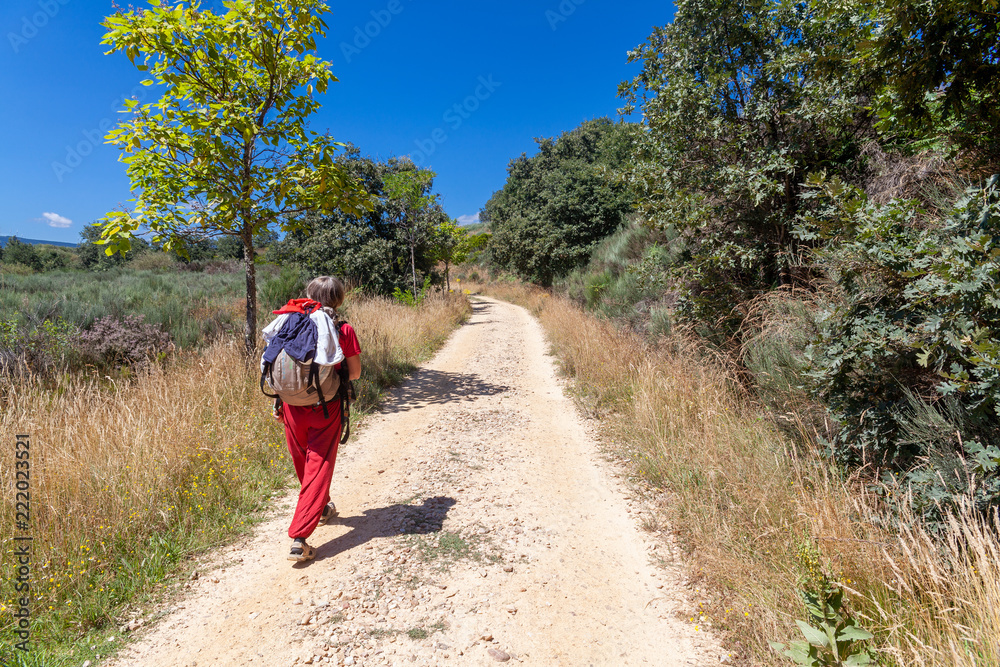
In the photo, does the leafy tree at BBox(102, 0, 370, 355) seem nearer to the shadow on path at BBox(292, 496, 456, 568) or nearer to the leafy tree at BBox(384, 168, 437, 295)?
the shadow on path at BBox(292, 496, 456, 568)

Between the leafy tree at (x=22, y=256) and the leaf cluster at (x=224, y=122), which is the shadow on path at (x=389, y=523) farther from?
the leafy tree at (x=22, y=256)

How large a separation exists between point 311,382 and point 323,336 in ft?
1.10

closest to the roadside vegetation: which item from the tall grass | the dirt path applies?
the dirt path

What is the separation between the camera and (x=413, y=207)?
17875mm

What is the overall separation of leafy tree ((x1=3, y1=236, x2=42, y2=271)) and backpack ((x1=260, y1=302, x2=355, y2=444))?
112ft

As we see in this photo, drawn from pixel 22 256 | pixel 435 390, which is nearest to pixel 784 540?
pixel 435 390

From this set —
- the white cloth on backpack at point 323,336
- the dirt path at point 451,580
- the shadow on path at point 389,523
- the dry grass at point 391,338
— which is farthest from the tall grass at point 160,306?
the shadow on path at point 389,523

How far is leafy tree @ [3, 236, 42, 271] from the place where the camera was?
86.3 ft

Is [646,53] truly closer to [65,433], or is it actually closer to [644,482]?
[644,482]

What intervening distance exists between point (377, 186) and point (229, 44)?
40.7ft

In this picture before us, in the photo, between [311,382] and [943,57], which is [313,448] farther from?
[943,57]

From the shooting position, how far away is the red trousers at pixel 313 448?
10.5 ft

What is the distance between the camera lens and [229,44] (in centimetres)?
593

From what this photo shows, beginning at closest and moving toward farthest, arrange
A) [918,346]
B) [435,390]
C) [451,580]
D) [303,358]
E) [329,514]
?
[918,346] < [451,580] < [303,358] < [329,514] < [435,390]
